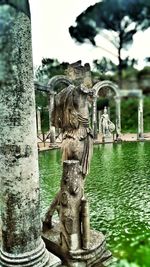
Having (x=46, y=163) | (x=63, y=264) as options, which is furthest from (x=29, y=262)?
(x=46, y=163)

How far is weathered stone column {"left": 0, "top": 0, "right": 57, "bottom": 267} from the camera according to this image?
264 cm

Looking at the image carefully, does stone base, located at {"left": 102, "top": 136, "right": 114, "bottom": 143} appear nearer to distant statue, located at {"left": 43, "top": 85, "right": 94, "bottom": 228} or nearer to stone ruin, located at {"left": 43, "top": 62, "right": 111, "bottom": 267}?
stone ruin, located at {"left": 43, "top": 62, "right": 111, "bottom": 267}

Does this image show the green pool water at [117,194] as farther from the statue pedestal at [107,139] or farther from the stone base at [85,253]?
the statue pedestal at [107,139]

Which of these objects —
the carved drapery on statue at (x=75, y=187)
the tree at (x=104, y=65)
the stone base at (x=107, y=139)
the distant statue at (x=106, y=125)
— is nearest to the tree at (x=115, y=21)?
the tree at (x=104, y=65)

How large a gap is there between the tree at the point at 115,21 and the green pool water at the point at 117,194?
0.69 m

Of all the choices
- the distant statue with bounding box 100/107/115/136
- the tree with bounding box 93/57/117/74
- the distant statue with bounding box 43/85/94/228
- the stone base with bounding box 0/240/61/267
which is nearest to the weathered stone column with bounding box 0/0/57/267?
the stone base with bounding box 0/240/61/267

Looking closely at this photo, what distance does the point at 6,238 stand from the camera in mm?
2824

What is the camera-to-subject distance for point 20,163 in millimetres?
2713

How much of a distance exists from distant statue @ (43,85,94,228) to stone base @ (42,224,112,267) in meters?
0.65

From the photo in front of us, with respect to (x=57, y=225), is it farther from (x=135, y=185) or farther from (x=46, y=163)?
(x=46, y=163)

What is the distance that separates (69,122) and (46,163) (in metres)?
6.58

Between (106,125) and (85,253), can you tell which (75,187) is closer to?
(85,253)

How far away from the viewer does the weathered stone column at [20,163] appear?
2.64m

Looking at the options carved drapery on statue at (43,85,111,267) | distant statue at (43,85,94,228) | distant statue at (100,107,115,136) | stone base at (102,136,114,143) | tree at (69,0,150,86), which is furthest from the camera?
distant statue at (100,107,115,136)
